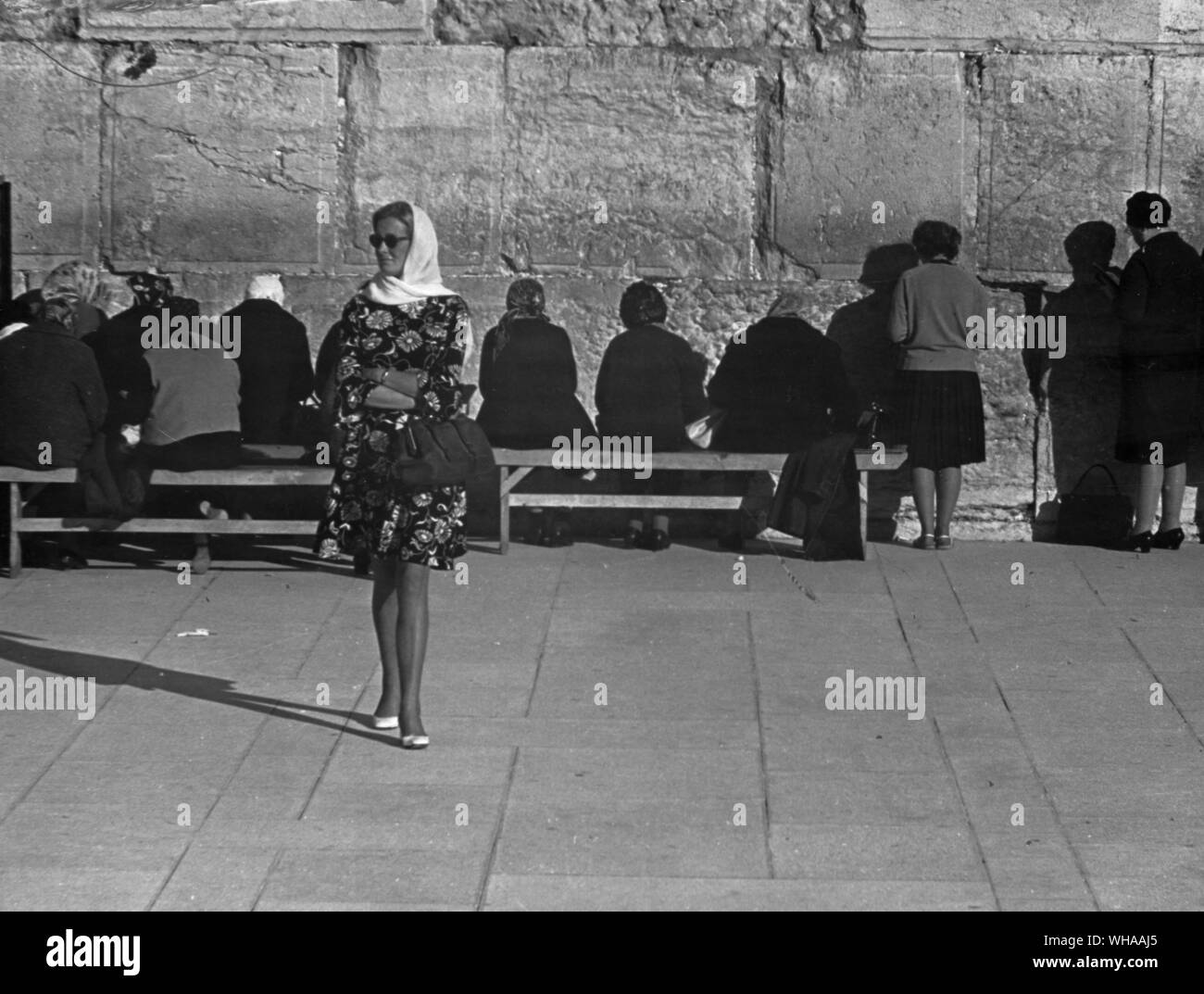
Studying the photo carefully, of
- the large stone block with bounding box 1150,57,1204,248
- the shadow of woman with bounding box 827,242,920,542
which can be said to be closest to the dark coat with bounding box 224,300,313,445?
the shadow of woman with bounding box 827,242,920,542

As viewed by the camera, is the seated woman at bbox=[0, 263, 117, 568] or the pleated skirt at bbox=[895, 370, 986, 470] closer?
the seated woman at bbox=[0, 263, 117, 568]

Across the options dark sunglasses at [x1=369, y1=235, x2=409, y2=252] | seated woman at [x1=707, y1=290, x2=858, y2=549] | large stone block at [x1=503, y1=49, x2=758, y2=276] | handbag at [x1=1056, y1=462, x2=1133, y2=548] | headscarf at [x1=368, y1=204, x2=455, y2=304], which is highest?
large stone block at [x1=503, y1=49, x2=758, y2=276]

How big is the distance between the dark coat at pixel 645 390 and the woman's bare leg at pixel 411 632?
3182mm

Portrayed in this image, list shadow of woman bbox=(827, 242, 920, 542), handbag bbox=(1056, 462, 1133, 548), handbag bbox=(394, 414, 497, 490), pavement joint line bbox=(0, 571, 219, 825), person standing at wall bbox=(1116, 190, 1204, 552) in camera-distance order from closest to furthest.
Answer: pavement joint line bbox=(0, 571, 219, 825)
handbag bbox=(394, 414, 497, 490)
person standing at wall bbox=(1116, 190, 1204, 552)
handbag bbox=(1056, 462, 1133, 548)
shadow of woman bbox=(827, 242, 920, 542)

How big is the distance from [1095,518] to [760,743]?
3.58 metres

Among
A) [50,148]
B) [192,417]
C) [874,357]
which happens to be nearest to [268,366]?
[192,417]

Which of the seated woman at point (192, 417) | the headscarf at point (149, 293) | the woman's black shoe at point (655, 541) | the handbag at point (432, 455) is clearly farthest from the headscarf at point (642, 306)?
the handbag at point (432, 455)

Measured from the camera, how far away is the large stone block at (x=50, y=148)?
30.2 ft

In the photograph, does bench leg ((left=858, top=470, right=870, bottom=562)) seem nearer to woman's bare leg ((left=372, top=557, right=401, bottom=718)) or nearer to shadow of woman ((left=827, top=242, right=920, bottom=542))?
shadow of woman ((left=827, top=242, right=920, bottom=542))

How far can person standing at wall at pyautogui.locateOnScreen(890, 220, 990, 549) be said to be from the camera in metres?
8.83

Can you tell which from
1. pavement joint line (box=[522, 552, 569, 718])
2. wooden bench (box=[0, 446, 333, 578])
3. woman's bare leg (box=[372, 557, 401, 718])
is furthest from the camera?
wooden bench (box=[0, 446, 333, 578])

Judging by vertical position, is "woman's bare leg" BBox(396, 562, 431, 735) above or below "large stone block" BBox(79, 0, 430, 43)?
below

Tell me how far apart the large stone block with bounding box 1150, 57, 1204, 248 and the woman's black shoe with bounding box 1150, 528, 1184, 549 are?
150cm
